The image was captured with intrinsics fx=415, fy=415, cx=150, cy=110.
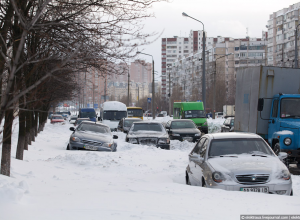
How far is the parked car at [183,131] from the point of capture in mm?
21047

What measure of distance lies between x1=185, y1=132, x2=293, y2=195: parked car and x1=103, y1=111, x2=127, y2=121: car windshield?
26.2 meters

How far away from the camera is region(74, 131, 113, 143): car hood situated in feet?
53.0

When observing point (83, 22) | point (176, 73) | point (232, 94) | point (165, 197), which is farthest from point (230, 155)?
point (176, 73)

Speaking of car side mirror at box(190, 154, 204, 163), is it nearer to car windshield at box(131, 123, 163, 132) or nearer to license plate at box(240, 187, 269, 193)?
license plate at box(240, 187, 269, 193)

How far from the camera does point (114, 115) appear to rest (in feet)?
115

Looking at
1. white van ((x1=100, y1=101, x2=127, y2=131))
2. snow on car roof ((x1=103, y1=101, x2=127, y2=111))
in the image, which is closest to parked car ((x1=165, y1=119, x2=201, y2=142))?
white van ((x1=100, y1=101, x2=127, y2=131))

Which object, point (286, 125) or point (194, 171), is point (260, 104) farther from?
point (194, 171)

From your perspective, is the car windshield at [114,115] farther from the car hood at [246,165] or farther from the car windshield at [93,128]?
the car hood at [246,165]

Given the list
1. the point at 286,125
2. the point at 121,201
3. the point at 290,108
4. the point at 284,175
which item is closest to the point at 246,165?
the point at 284,175

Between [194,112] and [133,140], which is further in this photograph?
[194,112]

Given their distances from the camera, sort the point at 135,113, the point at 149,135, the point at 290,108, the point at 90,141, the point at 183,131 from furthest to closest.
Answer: the point at 135,113
the point at 183,131
the point at 149,135
the point at 90,141
the point at 290,108

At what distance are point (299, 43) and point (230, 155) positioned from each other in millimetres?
83782

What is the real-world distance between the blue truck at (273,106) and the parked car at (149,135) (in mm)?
3274

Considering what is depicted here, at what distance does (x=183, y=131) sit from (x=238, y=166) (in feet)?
45.8
